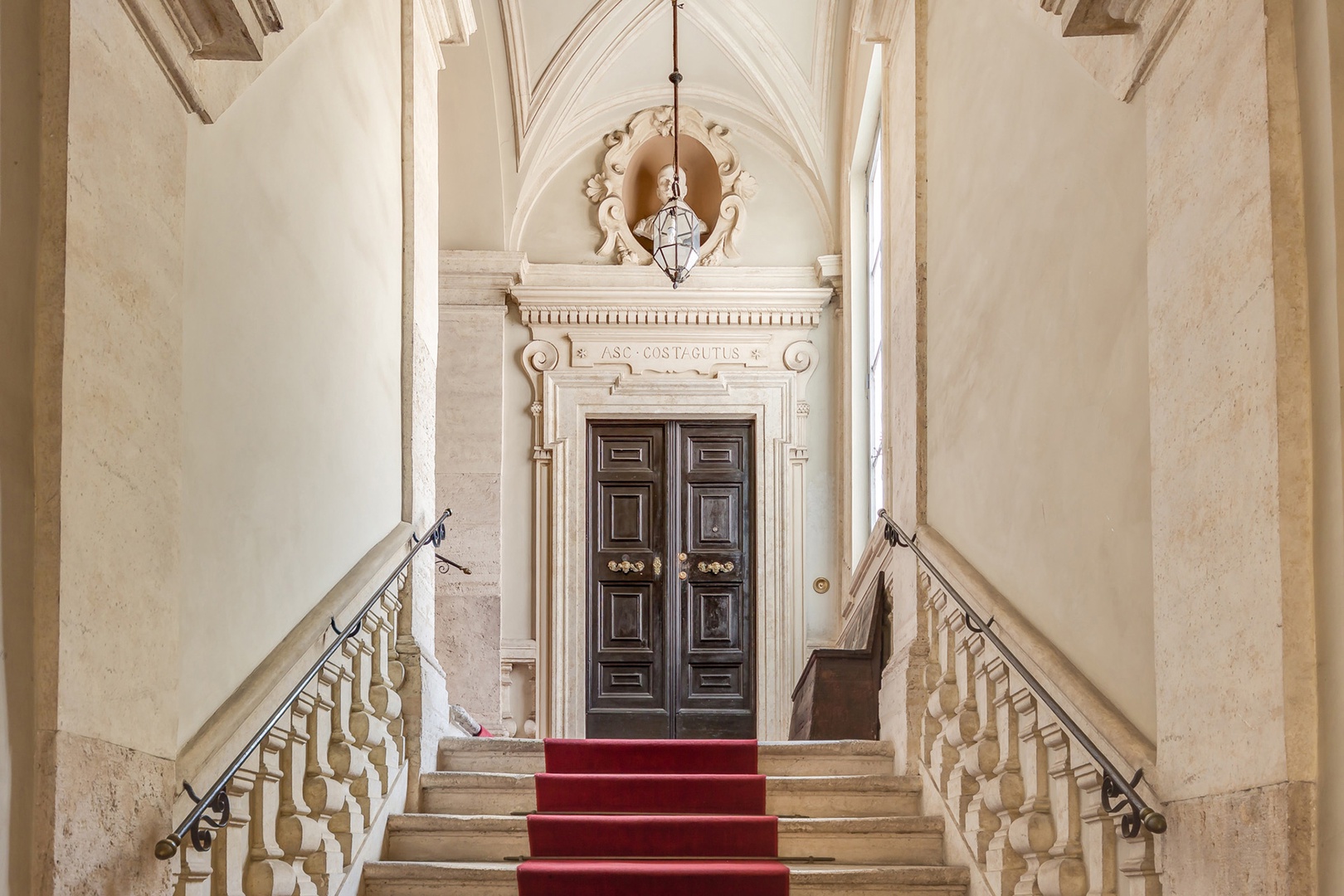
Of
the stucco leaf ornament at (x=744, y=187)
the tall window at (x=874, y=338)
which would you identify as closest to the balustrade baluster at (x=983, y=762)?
the tall window at (x=874, y=338)

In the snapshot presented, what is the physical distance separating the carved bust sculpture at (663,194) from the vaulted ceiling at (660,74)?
512 millimetres

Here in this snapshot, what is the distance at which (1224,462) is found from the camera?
2.57 m

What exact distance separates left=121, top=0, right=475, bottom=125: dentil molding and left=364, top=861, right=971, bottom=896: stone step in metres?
2.39

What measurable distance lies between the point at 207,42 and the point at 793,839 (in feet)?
10.3

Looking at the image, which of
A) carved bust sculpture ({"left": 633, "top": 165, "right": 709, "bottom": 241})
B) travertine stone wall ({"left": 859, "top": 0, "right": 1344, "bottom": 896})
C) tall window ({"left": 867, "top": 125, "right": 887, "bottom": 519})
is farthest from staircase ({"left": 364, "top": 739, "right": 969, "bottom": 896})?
carved bust sculpture ({"left": 633, "top": 165, "right": 709, "bottom": 241})

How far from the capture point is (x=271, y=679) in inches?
140

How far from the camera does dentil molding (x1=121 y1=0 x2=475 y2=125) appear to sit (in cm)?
292

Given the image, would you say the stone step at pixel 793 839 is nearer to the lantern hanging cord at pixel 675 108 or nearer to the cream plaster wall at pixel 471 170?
the lantern hanging cord at pixel 675 108

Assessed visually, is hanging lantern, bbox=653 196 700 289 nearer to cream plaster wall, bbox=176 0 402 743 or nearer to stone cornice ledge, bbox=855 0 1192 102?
cream plaster wall, bbox=176 0 402 743

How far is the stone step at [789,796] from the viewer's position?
201 inches

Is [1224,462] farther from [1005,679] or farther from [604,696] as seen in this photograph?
[604,696]

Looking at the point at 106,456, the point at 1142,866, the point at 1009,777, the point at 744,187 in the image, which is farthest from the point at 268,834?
the point at 744,187

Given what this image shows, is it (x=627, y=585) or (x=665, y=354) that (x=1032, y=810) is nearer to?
(x=627, y=585)

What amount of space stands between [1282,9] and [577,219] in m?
7.90
